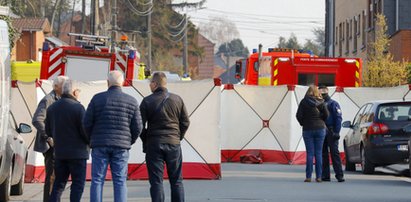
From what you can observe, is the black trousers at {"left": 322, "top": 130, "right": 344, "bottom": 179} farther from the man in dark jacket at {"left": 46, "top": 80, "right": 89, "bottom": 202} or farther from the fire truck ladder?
the man in dark jacket at {"left": 46, "top": 80, "right": 89, "bottom": 202}

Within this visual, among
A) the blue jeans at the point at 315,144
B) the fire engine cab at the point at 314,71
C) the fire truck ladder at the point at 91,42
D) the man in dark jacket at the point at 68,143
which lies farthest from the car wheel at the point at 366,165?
the man in dark jacket at the point at 68,143

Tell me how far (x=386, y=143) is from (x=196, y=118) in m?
3.79

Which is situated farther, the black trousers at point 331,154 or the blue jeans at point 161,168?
the black trousers at point 331,154

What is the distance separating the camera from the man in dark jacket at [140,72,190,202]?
14203mm

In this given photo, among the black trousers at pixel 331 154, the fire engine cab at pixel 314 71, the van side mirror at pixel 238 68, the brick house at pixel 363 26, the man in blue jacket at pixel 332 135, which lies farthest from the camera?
the brick house at pixel 363 26

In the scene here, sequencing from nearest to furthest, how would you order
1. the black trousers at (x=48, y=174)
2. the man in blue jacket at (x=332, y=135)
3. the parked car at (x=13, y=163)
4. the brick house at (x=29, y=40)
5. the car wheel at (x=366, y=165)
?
the black trousers at (x=48, y=174), the parked car at (x=13, y=163), the man in blue jacket at (x=332, y=135), the car wheel at (x=366, y=165), the brick house at (x=29, y=40)

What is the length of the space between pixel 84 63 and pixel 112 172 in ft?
40.5

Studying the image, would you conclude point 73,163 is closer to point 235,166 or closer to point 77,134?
point 77,134

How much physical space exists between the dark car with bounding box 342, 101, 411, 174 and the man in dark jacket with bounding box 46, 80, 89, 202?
9.30 metres

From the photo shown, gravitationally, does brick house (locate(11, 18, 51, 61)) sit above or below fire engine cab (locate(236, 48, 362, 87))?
above

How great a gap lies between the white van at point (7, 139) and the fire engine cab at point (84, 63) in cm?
814

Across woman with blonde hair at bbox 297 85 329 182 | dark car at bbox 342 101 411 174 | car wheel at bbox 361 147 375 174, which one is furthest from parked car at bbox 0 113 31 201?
car wheel at bbox 361 147 375 174

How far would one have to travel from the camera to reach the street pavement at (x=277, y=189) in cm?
1709

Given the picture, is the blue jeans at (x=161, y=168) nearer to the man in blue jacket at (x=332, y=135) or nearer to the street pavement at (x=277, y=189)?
the street pavement at (x=277, y=189)
